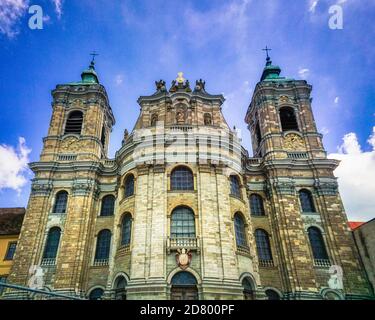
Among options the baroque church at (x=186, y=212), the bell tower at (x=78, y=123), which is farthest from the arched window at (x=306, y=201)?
the bell tower at (x=78, y=123)

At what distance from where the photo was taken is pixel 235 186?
72.7ft

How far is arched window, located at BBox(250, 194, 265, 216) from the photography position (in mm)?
23734

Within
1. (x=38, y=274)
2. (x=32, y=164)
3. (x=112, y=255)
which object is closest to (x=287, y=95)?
(x=112, y=255)

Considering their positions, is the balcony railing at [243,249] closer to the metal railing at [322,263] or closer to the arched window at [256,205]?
the arched window at [256,205]

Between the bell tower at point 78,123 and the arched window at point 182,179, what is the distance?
28.0ft

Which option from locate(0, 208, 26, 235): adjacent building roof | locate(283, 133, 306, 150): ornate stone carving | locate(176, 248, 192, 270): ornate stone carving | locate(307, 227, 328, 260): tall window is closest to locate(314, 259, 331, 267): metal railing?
locate(307, 227, 328, 260): tall window

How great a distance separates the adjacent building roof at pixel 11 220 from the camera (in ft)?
80.7

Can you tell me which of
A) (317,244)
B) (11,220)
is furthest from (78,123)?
(317,244)

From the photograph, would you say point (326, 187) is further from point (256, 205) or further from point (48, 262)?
point (48, 262)

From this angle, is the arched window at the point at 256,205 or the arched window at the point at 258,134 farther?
the arched window at the point at 258,134

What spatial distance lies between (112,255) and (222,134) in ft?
39.9

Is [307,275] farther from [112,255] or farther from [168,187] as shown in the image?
[112,255]

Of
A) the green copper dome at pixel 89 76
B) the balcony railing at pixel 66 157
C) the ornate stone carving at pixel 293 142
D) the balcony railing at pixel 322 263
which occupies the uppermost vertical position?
the green copper dome at pixel 89 76

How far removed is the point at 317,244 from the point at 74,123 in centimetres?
2379
